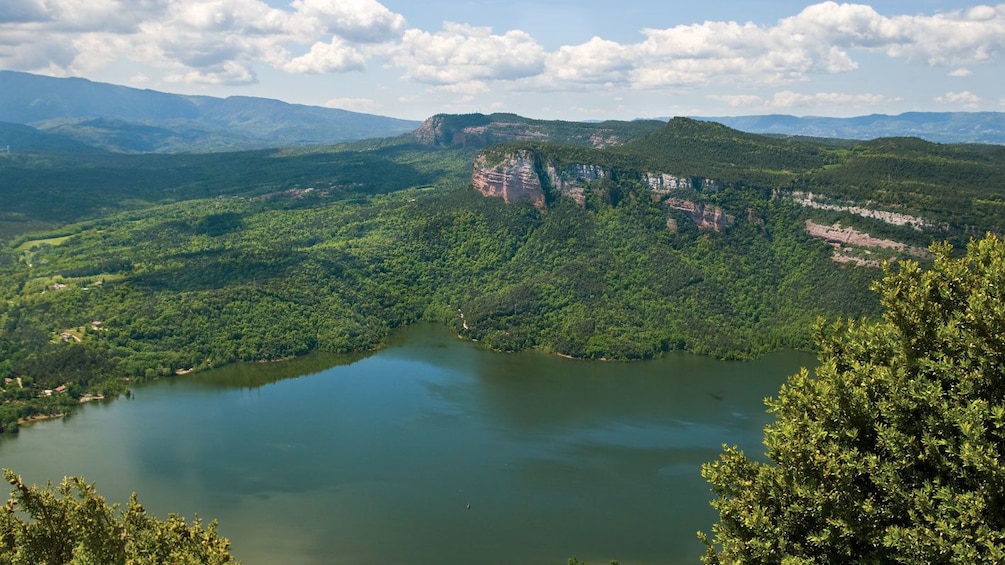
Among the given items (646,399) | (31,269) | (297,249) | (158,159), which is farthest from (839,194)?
(158,159)

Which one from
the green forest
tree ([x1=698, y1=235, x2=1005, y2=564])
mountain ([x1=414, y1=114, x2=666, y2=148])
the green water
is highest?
mountain ([x1=414, y1=114, x2=666, y2=148])

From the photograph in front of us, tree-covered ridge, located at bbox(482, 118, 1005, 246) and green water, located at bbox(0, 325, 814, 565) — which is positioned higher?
tree-covered ridge, located at bbox(482, 118, 1005, 246)

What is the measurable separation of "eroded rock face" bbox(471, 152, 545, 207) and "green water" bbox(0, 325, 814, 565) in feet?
89.0

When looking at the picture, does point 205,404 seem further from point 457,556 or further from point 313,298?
point 457,556

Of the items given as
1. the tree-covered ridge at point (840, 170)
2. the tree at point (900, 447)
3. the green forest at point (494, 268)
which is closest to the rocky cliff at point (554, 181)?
→ the tree-covered ridge at point (840, 170)

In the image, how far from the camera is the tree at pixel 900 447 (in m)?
7.73

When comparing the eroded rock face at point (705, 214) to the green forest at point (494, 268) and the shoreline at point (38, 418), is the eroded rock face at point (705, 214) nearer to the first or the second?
the green forest at point (494, 268)

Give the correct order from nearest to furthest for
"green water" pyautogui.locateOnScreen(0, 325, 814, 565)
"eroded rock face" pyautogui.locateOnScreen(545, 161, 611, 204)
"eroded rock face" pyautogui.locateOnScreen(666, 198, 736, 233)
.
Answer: "green water" pyautogui.locateOnScreen(0, 325, 814, 565) < "eroded rock face" pyautogui.locateOnScreen(666, 198, 736, 233) < "eroded rock face" pyautogui.locateOnScreen(545, 161, 611, 204)

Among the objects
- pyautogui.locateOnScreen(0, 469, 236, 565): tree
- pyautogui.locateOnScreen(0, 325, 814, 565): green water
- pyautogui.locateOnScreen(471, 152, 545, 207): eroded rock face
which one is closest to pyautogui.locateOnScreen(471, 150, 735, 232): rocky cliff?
pyautogui.locateOnScreen(471, 152, 545, 207): eroded rock face

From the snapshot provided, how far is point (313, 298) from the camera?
201ft

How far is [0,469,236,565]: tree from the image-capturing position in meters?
11.5

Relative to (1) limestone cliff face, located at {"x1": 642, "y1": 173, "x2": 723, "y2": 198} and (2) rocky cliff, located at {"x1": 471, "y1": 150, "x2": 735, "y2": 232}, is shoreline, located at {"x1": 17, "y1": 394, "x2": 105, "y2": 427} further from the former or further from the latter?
(1) limestone cliff face, located at {"x1": 642, "y1": 173, "x2": 723, "y2": 198}

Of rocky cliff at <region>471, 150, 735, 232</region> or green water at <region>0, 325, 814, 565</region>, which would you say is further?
rocky cliff at <region>471, 150, 735, 232</region>

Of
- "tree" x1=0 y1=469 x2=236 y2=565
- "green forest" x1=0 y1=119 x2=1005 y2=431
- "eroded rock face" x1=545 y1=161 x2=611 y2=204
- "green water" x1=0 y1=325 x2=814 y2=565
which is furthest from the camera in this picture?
"eroded rock face" x1=545 y1=161 x2=611 y2=204
